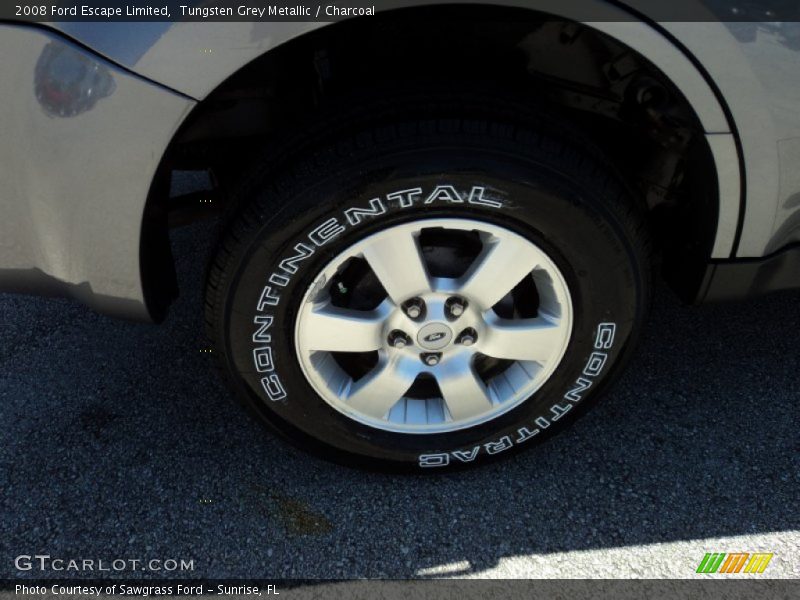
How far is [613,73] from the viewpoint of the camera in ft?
5.18

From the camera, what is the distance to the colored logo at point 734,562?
1.61 meters

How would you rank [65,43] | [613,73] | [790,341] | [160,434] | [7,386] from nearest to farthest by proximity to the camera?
[65,43], [613,73], [160,434], [7,386], [790,341]

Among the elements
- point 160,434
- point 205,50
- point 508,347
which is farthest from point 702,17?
point 160,434

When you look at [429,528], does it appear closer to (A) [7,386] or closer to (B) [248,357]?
(B) [248,357]

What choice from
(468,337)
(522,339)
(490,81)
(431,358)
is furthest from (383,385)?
(490,81)

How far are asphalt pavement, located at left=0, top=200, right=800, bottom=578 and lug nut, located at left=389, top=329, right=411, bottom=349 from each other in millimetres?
430

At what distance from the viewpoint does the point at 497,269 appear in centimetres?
155

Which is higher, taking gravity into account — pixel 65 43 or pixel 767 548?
pixel 65 43

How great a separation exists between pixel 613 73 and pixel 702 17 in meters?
0.32

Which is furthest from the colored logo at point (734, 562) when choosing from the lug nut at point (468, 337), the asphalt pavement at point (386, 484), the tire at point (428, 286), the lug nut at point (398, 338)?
the lug nut at point (398, 338)

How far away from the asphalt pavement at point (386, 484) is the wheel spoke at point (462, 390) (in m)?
0.22

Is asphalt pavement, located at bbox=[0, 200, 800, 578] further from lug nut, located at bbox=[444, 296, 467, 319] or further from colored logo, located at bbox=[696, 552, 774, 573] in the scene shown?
lug nut, located at bbox=[444, 296, 467, 319]

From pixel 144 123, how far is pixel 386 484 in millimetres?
1084

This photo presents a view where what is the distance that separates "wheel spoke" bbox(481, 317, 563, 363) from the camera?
1.63m
